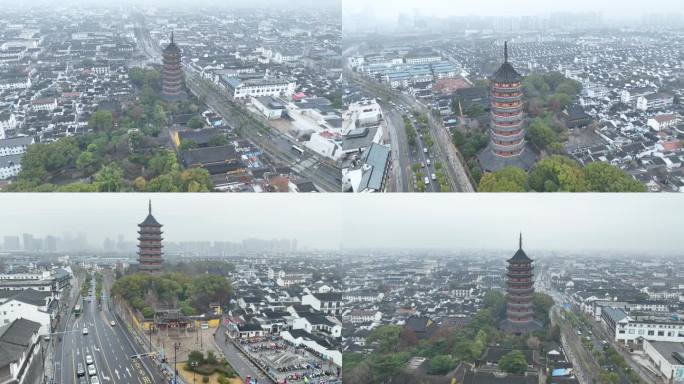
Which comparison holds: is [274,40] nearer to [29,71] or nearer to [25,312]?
[29,71]

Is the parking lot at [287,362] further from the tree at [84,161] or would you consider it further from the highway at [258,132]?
the tree at [84,161]

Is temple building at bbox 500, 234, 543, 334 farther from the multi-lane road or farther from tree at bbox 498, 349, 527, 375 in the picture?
the multi-lane road

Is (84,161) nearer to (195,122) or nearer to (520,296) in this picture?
(195,122)

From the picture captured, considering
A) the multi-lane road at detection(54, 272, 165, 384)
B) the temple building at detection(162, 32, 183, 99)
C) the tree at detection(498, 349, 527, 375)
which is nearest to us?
the multi-lane road at detection(54, 272, 165, 384)

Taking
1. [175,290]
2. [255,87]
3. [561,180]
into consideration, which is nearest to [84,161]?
[175,290]

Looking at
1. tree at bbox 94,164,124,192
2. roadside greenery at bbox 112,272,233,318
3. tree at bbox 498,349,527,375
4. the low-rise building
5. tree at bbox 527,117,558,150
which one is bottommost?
tree at bbox 498,349,527,375

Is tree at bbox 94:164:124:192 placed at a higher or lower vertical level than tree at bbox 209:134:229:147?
lower

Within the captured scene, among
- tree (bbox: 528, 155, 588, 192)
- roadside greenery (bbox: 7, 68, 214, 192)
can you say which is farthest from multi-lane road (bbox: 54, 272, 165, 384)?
tree (bbox: 528, 155, 588, 192)
